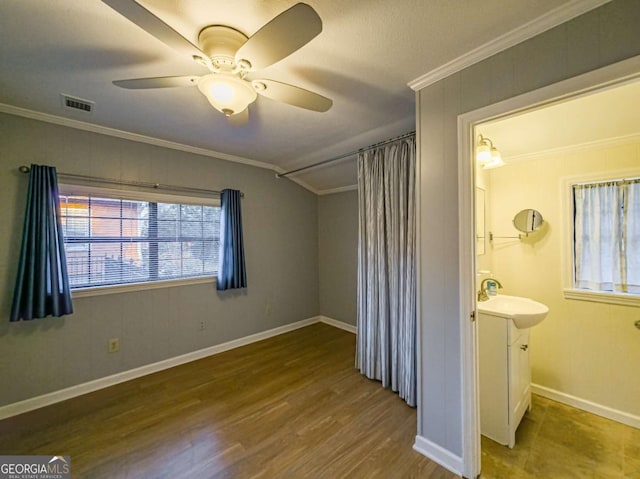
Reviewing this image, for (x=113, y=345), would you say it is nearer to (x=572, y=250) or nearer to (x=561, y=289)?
(x=561, y=289)

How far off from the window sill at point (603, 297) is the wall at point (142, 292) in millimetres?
3137

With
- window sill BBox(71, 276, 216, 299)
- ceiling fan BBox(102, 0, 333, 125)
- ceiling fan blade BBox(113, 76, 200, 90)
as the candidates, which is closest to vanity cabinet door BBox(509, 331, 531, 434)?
ceiling fan BBox(102, 0, 333, 125)

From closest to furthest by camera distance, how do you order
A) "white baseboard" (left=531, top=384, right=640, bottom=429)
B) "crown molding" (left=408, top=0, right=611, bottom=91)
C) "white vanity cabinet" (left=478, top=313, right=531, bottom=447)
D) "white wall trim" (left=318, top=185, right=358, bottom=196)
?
"crown molding" (left=408, top=0, right=611, bottom=91) → "white vanity cabinet" (left=478, top=313, right=531, bottom=447) → "white baseboard" (left=531, top=384, right=640, bottom=429) → "white wall trim" (left=318, top=185, right=358, bottom=196)

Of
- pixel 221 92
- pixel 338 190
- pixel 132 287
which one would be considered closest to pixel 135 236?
pixel 132 287

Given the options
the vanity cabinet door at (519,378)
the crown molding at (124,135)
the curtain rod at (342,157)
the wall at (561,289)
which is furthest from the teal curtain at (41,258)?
the wall at (561,289)

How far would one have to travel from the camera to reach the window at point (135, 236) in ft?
7.93

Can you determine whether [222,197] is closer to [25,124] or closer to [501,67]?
[25,124]

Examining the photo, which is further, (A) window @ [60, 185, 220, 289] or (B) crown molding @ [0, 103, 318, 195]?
(A) window @ [60, 185, 220, 289]

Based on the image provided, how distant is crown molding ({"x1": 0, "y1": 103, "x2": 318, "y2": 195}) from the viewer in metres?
2.16

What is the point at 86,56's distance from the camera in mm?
1536

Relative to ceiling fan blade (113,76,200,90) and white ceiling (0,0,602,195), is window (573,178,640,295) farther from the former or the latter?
ceiling fan blade (113,76,200,90)

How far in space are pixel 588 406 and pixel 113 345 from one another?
423cm

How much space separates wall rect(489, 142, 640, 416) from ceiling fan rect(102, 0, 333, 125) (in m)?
2.17

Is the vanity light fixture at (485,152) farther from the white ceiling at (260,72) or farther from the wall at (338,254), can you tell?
the wall at (338,254)
